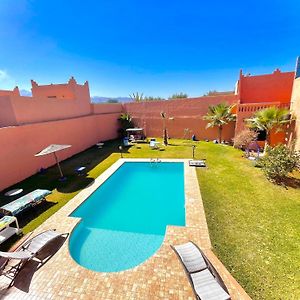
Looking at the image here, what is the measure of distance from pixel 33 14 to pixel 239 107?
62.2 feet

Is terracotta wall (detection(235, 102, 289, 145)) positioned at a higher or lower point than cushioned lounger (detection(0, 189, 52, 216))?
higher

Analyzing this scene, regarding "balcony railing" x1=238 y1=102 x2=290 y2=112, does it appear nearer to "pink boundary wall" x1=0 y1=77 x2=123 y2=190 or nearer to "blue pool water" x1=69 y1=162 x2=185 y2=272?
"blue pool water" x1=69 y1=162 x2=185 y2=272

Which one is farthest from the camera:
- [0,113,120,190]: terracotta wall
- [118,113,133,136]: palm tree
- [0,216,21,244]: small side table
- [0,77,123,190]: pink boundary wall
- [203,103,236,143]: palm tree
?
[118,113,133,136]: palm tree

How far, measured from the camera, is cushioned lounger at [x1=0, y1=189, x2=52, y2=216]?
8.28 meters

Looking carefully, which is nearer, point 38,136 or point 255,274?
point 255,274

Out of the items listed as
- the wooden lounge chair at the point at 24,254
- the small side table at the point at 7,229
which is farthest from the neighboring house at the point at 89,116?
the wooden lounge chair at the point at 24,254

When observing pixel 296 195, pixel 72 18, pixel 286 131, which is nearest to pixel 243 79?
pixel 286 131

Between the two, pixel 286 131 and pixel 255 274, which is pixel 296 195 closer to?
pixel 255 274

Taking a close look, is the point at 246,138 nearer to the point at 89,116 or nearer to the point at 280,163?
the point at 280,163

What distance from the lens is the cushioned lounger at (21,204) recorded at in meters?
8.28

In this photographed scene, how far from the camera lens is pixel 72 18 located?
1399 centimetres

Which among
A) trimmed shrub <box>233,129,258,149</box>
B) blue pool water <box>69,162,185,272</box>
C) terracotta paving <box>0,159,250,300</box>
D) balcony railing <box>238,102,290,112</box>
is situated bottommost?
blue pool water <box>69,162,185,272</box>

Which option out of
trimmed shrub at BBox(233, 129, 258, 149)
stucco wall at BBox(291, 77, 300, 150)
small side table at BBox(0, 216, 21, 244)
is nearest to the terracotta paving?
small side table at BBox(0, 216, 21, 244)

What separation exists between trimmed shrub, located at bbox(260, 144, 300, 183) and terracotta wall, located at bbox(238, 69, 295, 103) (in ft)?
34.7
